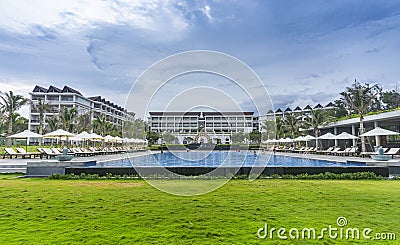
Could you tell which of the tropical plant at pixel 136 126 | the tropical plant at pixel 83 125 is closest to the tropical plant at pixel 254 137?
the tropical plant at pixel 83 125

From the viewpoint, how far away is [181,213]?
4938mm

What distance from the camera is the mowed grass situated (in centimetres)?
370

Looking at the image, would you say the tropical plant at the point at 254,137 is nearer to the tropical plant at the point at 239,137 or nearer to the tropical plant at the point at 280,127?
→ the tropical plant at the point at 280,127

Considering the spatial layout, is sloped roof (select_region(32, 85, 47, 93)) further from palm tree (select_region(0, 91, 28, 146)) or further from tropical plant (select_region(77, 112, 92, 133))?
palm tree (select_region(0, 91, 28, 146))

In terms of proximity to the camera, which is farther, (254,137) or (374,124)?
(254,137)

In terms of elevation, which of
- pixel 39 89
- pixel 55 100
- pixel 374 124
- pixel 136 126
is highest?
pixel 39 89

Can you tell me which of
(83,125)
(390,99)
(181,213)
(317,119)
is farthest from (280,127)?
(181,213)

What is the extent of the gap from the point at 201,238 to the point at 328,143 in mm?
31488

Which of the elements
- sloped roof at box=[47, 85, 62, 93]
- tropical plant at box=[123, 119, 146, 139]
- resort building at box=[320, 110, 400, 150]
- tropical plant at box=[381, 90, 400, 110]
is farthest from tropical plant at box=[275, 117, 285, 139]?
sloped roof at box=[47, 85, 62, 93]

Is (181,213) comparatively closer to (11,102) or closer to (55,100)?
(11,102)

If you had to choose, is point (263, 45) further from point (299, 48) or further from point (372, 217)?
point (372, 217)

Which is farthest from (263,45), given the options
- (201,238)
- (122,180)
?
(201,238)

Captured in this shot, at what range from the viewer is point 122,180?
9.42m

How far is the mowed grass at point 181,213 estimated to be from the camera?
3.70 m
